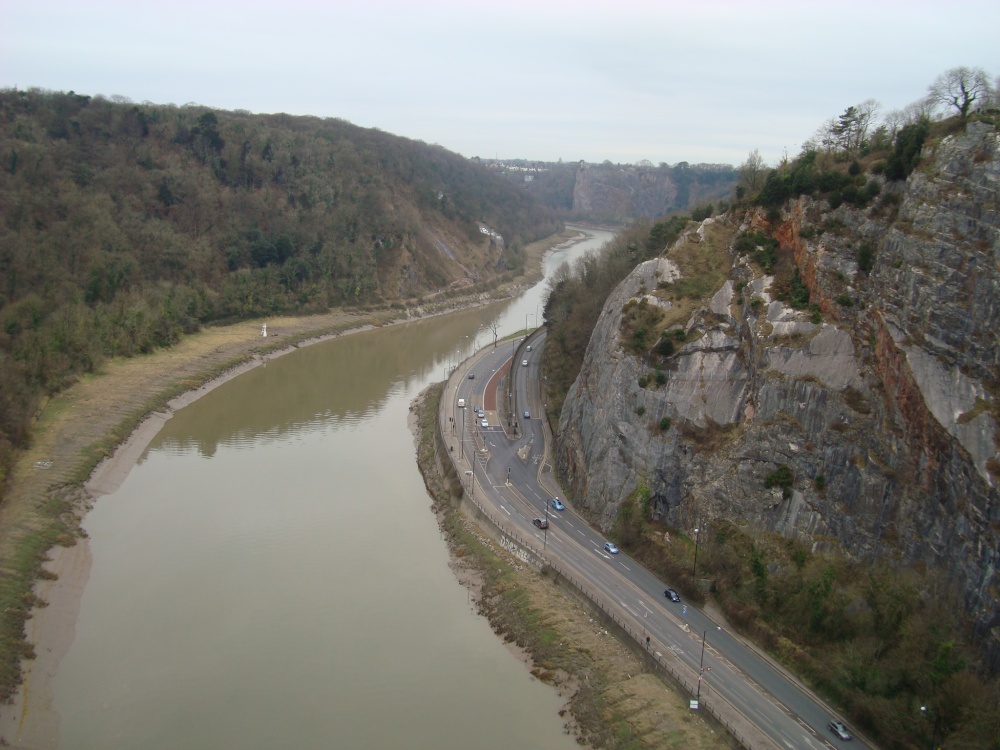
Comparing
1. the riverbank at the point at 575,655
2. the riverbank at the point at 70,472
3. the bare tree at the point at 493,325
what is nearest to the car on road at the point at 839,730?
the riverbank at the point at 575,655

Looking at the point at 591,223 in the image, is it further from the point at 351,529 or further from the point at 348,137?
the point at 351,529

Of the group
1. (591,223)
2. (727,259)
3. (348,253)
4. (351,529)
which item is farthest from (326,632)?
(591,223)

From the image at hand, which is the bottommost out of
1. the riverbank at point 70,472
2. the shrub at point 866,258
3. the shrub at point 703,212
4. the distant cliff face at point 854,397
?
the riverbank at point 70,472

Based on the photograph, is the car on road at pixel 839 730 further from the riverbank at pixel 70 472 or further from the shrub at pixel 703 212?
the shrub at pixel 703 212

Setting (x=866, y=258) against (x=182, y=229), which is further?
(x=182, y=229)

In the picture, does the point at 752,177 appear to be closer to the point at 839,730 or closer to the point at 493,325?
the point at 839,730

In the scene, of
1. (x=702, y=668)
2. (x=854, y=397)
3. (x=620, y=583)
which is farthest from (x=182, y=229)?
(x=702, y=668)
